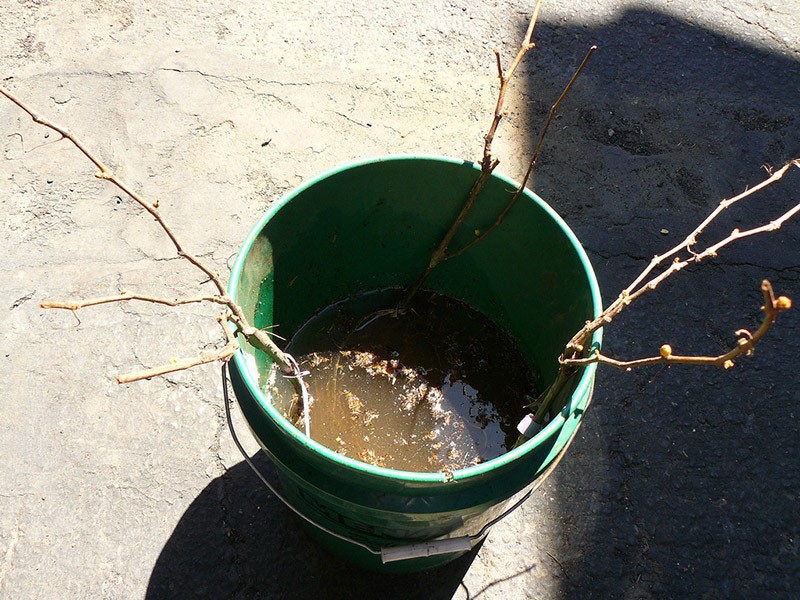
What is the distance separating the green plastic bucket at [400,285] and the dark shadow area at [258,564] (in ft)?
0.34

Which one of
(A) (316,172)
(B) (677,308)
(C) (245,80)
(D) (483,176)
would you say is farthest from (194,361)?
(C) (245,80)

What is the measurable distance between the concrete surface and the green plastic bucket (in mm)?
404

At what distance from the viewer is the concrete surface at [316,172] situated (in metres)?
1.63

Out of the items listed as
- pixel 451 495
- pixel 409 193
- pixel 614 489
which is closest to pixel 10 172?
pixel 409 193

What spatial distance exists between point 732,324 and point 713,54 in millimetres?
1211

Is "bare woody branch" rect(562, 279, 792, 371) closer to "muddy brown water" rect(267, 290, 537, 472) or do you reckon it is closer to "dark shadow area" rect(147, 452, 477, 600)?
"muddy brown water" rect(267, 290, 537, 472)

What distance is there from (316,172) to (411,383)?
37.5 inches

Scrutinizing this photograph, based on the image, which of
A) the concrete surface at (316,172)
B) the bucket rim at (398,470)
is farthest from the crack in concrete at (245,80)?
the bucket rim at (398,470)

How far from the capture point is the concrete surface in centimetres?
163

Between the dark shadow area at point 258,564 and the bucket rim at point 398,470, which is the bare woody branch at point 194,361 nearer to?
the bucket rim at point 398,470

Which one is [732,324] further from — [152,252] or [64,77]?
[64,77]

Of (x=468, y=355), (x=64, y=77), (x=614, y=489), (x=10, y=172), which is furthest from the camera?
(x=64, y=77)

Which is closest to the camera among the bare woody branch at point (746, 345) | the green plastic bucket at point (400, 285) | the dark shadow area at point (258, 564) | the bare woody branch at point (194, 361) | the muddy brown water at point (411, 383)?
the bare woody branch at point (746, 345)

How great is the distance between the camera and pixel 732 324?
2002 mm
